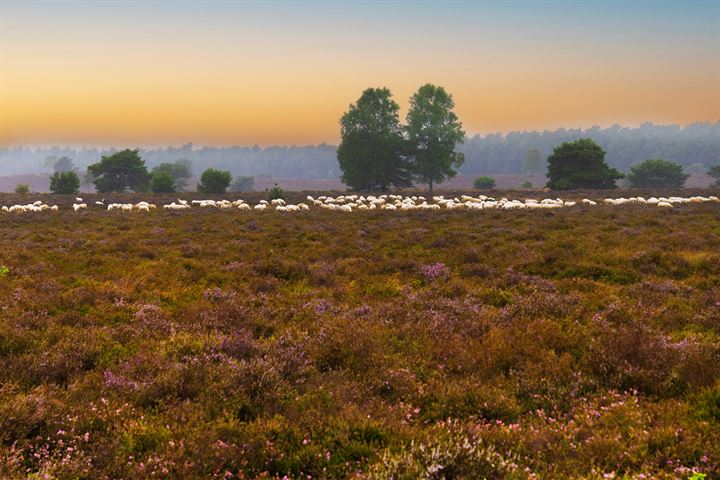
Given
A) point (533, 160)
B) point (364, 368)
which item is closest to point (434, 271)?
point (364, 368)

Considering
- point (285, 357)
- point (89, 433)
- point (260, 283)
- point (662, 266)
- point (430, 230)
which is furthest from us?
point (430, 230)

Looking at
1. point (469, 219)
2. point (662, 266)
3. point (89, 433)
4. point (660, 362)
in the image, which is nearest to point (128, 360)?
point (89, 433)

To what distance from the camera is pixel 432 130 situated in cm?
5822

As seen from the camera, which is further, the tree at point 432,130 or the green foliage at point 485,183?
the green foliage at point 485,183

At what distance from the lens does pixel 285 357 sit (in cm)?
632

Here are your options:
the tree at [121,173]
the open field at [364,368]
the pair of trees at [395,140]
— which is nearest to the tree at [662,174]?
the pair of trees at [395,140]

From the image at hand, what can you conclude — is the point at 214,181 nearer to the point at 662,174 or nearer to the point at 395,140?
the point at 395,140

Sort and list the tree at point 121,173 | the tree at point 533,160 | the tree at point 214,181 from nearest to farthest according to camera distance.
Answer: the tree at point 214,181, the tree at point 121,173, the tree at point 533,160

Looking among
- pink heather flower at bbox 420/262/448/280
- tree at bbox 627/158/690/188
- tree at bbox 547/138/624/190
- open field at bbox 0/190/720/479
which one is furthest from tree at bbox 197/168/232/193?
tree at bbox 627/158/690/188

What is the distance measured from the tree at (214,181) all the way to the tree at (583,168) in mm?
43635

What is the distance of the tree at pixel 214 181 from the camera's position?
51000 millimetres

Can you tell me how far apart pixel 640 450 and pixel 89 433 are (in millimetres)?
5520

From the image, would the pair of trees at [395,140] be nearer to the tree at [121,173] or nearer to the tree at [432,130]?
the tree at [432,130]

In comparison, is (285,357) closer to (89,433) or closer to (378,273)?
(89,433)
